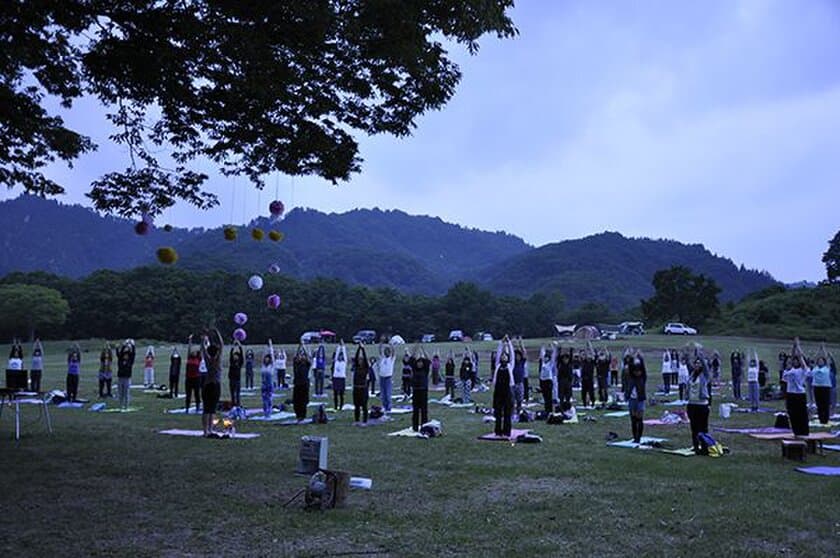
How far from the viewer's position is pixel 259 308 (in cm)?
8912

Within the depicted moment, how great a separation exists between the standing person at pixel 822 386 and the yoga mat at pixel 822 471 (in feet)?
21.4

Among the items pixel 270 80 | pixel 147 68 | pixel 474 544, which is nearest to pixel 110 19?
pixel 147 68

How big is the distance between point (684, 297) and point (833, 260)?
1190 inches

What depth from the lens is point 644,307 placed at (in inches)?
3561

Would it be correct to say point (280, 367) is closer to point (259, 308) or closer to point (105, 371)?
point (105, 371)

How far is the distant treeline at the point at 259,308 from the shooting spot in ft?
281

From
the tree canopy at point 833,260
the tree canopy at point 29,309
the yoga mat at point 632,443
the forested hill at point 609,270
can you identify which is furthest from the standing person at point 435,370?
the forested hill at point 609,270

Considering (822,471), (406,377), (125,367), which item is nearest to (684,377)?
(406,377)

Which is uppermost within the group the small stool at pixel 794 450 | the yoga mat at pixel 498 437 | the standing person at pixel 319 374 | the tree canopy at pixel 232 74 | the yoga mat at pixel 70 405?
the tree canopy at pixel 232 74

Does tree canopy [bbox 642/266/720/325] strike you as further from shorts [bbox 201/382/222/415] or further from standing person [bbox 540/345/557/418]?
shorts [bbox 201/382/222/415]

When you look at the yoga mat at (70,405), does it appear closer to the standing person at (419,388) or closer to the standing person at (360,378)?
the standing person at (360,378)

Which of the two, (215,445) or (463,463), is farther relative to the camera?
(215,445)

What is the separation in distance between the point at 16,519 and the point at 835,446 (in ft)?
47.1

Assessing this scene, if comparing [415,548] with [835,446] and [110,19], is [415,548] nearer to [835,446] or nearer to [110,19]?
[110,19]
